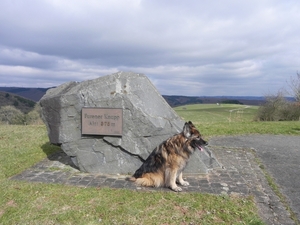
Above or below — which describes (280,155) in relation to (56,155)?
above

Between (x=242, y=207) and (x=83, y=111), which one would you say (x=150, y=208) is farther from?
(x=83, y=111)

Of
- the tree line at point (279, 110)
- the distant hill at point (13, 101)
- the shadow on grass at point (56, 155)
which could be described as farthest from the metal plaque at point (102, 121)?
the distant hill at point (13, 101)

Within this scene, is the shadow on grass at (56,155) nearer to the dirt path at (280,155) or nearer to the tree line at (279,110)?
→ the dirt path at (280,155)

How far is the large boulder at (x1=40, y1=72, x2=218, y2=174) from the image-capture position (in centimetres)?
659

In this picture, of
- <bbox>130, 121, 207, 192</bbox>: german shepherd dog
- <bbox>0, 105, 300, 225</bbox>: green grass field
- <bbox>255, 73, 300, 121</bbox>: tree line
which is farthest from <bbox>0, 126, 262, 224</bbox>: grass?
<bbox>255, 73, 300, 121</bbox>: tree line

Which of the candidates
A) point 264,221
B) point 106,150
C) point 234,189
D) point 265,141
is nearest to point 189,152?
point 234,189

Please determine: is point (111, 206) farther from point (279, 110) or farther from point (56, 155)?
point (279, 110)

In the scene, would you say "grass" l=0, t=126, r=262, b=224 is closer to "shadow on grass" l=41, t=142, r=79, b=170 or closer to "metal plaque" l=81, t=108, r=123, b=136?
"metal plaque" l=81, t=108, r=123, b=136

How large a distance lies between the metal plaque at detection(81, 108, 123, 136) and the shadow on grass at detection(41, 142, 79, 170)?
1.40 m

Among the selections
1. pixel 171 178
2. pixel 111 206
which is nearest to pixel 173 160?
pixel 171 178

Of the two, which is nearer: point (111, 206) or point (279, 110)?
point (111, 206)

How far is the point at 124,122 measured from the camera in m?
6.63

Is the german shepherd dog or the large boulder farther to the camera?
the large boulder

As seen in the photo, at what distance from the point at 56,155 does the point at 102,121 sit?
10.3 feet
